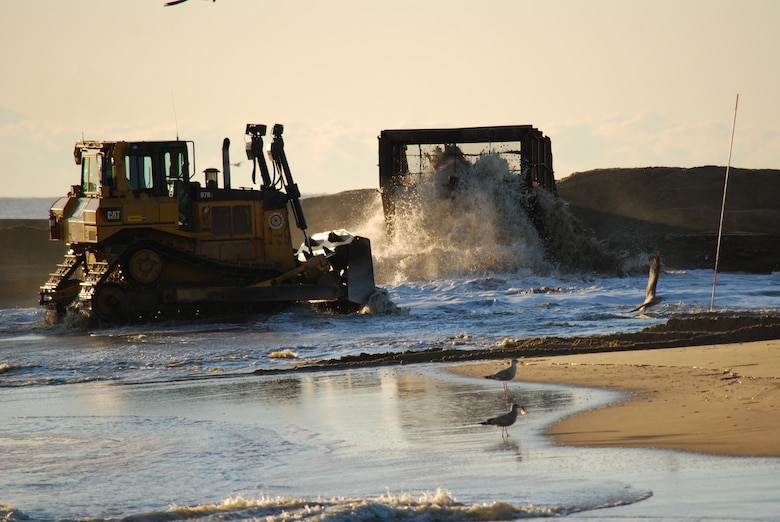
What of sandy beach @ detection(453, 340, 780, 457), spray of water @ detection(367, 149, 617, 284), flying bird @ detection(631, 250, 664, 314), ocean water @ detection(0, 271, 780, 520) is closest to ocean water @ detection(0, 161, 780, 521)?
ocean water @ detection(0, 271, 780, 520)

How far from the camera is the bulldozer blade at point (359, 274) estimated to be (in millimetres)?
21938

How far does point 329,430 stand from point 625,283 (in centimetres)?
1986

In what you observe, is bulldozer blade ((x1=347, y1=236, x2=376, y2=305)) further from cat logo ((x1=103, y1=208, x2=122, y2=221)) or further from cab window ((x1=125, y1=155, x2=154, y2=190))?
cat logo ((x1=103, y1=208, x2=122, y2=221))

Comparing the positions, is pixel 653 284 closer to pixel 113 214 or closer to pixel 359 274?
pixel 359 274

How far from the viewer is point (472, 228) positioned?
30.9 metres

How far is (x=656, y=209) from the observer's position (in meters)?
51.1

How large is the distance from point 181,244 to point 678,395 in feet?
40.6

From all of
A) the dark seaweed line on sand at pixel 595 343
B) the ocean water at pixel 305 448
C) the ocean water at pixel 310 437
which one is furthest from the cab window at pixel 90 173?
the dark seaweed line on sand at pixel 595 343

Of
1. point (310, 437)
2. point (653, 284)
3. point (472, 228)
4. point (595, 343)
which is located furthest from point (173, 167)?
point (310, 437)

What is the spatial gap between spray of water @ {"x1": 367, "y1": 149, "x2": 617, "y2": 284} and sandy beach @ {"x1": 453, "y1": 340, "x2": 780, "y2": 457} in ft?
48.9

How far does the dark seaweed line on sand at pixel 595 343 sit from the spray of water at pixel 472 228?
12624 millimetres

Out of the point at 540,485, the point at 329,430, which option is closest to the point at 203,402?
the point at 329,430

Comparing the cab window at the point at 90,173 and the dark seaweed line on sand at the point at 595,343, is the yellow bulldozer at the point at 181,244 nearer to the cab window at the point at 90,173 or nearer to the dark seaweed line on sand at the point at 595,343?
the cab window at the point at 90,173

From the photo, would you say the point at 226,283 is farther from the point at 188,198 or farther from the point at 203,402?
the point at 203,402
